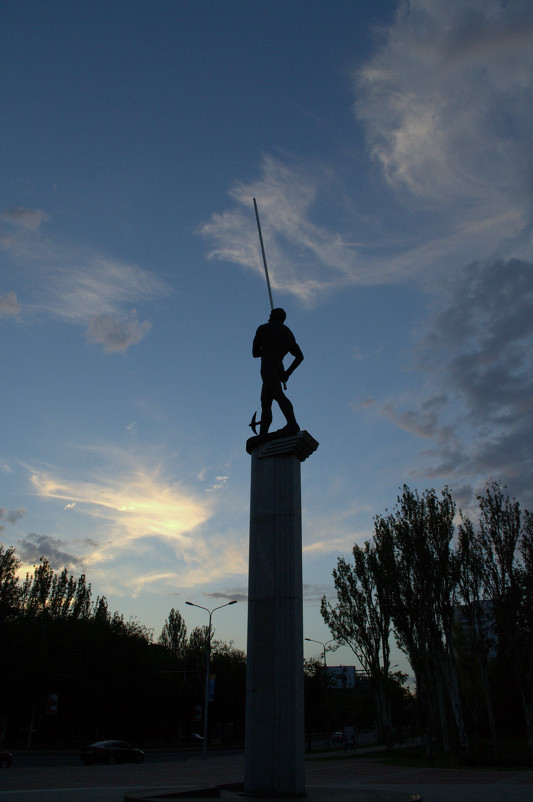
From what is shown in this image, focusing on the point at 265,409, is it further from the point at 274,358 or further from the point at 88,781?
the point at 88,781

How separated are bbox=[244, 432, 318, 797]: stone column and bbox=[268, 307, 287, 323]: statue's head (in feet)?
10.6

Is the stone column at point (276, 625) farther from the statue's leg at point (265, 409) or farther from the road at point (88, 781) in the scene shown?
the road at point (88, 781)

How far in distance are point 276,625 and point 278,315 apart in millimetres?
6693

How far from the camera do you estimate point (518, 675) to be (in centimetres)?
3080

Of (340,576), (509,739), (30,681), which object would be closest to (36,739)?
(30,681)

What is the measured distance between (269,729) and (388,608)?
24983 mm

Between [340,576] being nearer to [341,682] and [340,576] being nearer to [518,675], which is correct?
[518,675]

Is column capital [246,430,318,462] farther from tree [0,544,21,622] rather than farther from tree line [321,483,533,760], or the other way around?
tree [0,544,21,622]

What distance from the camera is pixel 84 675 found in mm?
45375

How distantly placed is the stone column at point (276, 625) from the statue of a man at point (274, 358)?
1082 millimetres

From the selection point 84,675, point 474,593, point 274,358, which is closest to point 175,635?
point 84,675

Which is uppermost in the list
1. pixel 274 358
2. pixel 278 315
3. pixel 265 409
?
pixel 278 315

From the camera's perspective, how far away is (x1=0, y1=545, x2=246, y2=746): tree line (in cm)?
4403

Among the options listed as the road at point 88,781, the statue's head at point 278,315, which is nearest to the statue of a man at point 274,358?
the statue's head at point 278,315
